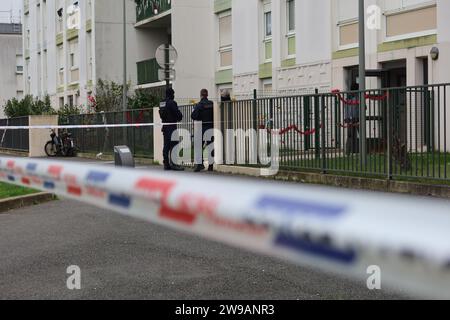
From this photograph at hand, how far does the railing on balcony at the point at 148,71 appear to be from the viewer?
1286 inches

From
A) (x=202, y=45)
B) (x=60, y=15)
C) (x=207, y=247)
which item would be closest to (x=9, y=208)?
(x=207, y=247)

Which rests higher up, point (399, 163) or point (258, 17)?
point (258, 17)

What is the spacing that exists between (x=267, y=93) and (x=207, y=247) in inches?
708

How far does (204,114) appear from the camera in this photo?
16.1 metres

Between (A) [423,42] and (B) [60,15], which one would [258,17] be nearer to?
(A) [423,42]

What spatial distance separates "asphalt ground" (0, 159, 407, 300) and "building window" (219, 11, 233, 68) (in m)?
20.7

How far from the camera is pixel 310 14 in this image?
72.3ft

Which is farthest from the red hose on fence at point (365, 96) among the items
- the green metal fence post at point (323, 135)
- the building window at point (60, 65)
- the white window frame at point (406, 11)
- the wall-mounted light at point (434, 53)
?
the building window at point (60, 65)

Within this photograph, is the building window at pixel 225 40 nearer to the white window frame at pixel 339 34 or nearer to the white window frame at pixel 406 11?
the white window frame at pixel 339 34

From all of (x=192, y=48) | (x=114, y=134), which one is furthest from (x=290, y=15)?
(x=114, y=134)

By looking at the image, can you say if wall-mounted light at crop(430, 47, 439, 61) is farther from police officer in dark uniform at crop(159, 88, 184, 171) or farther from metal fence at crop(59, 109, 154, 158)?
metal fence at crop(59, 109, 154, 158)

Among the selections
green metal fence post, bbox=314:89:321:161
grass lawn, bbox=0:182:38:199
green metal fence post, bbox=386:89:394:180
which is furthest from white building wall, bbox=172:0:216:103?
green metal fence post, bbox=386:89:394:180

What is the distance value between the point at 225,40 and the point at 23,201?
19.4 meters

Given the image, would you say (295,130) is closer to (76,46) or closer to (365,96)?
(365,96)
